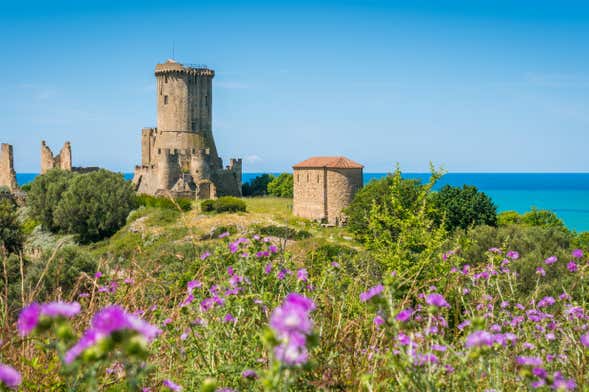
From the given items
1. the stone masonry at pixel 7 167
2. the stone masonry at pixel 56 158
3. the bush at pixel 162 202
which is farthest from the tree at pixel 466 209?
the stone masonry at pixel 7 167

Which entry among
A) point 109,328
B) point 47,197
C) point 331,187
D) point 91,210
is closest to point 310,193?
point 331,187

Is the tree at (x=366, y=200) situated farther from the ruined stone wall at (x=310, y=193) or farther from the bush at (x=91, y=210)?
the bush at (x=91, y=210)

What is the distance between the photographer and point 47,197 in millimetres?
42531

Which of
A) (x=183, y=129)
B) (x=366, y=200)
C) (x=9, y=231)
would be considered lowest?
→ (x=9, y=231)

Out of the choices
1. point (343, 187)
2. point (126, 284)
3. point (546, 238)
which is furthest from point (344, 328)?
point (343, 187)

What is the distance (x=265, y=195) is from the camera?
63.4 m

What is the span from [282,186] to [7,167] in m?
26.8

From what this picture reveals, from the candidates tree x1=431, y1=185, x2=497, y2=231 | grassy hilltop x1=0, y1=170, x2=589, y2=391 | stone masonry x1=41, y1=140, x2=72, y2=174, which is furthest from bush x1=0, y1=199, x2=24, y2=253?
stone masonry x1=41, y1=140, x2=72, y2=174

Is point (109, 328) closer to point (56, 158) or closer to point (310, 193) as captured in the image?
point (310, 193)

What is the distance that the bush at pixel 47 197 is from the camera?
4216 centimetres

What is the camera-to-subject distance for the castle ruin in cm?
5303

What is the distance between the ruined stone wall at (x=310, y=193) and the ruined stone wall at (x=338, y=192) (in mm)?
356

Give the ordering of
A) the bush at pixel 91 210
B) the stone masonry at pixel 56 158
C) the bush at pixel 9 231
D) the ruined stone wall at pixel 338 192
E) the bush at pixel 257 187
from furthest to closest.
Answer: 1. the bush at pixel 257 187
2. the stone masonry at pixel 56 158
3. the ruined stone wall at pixel 338 192
4. the bush at pixel 91 210
5. the bush at pixel 9 231

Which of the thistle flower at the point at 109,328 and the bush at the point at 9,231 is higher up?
the thistle flower at the point at 109,328
